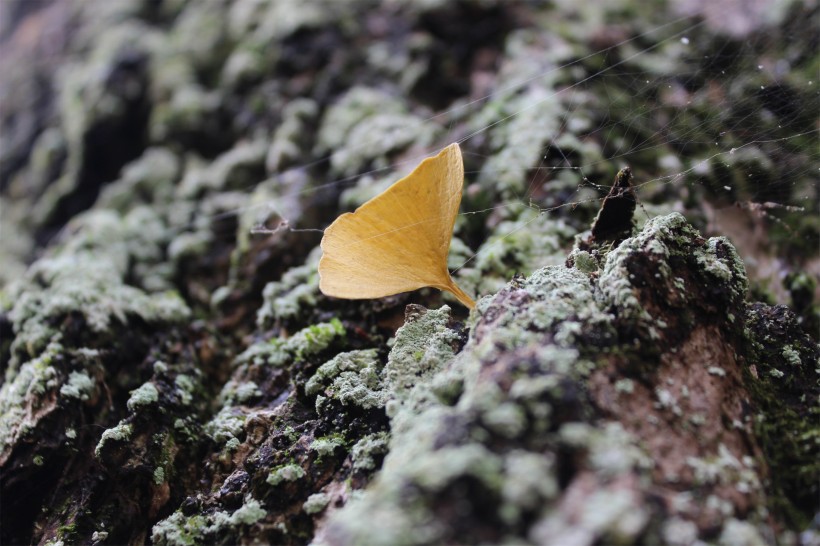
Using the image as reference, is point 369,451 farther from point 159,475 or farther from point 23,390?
point 23,390

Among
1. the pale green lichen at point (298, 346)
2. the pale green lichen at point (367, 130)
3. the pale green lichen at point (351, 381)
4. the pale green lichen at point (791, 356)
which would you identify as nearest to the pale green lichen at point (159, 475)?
the pale green lichen at point (298, 346)

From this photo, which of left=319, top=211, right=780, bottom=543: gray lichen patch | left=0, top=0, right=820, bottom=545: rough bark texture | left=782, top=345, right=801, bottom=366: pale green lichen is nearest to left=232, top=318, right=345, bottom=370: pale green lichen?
left=0, top=0, right=820, bottom=545: rough bark texture

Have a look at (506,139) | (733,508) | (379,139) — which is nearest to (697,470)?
(733,508)

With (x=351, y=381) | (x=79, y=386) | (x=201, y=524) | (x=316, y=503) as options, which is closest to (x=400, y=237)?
(x=351, y=381)

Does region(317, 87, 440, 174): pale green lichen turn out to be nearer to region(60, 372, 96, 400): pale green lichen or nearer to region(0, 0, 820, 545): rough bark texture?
region(0, 0, 820, 545): rough bark texture

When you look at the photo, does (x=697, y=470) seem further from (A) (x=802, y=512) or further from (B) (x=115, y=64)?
(B) (x=115, y=64)
